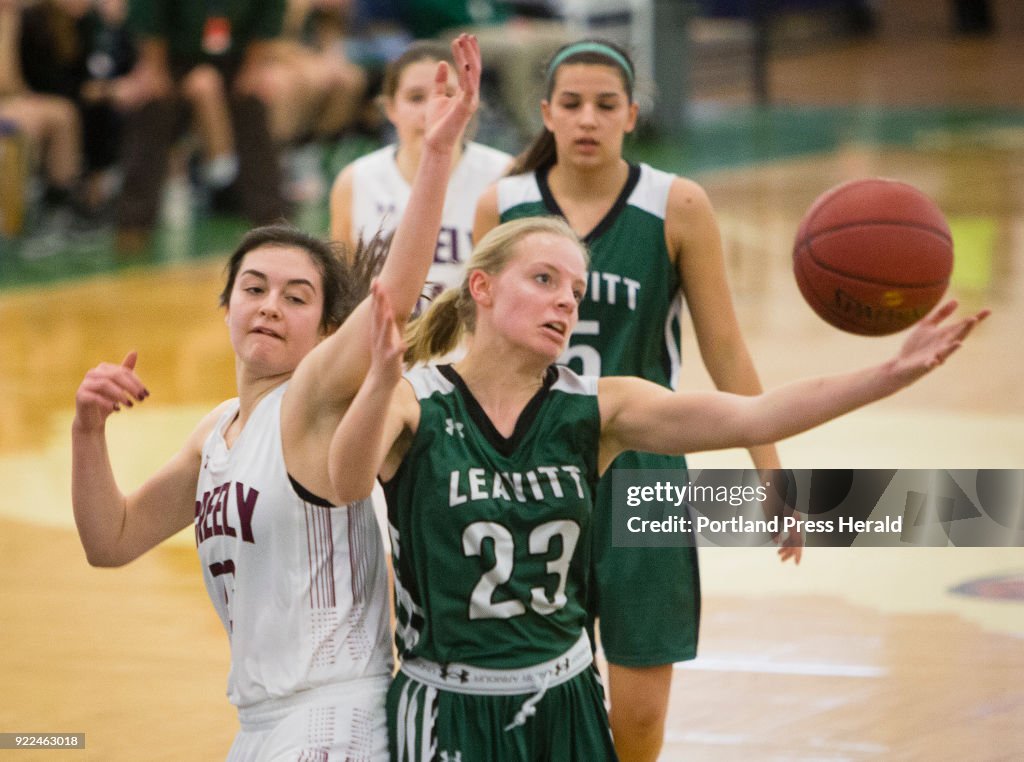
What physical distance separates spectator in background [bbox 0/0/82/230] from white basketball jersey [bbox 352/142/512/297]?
746 centimetres

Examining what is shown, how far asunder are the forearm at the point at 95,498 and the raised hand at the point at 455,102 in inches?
39.0

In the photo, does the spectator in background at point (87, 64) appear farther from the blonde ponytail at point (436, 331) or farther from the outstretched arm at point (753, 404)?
the outstretched arm at point (753, 404)

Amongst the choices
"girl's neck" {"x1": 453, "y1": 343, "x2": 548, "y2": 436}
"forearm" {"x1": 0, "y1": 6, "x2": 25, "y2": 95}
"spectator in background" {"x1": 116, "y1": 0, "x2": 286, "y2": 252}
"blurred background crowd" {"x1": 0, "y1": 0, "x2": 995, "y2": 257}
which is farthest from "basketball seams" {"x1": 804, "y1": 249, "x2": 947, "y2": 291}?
"forearm" {"x1": 0, "y1": 6, "x2": 25, "y2": 95}

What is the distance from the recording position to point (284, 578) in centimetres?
334

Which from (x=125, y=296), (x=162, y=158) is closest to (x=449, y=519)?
(x=125, y=296)

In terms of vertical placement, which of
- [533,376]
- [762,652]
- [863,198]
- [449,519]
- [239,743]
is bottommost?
[762,652]

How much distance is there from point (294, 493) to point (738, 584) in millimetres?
3233

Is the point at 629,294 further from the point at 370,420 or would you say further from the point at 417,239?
the point at 370,420

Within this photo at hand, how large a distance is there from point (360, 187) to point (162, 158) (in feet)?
26.1

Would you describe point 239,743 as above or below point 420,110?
below

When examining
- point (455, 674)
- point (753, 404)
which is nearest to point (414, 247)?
point (753, 404)

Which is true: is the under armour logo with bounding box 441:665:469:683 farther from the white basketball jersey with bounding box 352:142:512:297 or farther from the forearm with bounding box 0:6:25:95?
the forearm with bounding box 0:6:25:95

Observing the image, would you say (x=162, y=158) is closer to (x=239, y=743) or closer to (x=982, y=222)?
(x=982, y=222)

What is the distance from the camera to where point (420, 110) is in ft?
18.8
